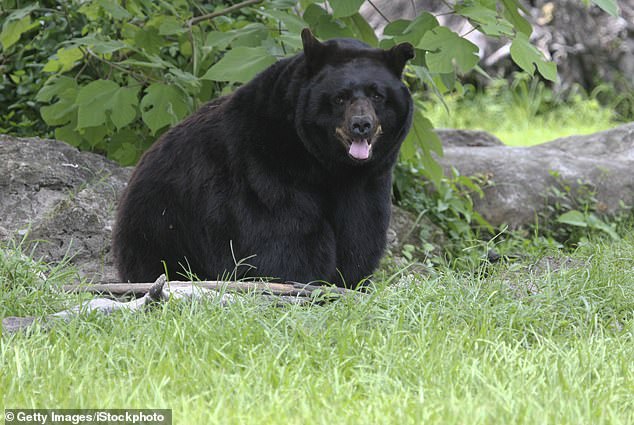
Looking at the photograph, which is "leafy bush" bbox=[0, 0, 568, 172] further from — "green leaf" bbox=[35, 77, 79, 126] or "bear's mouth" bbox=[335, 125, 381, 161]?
"bear's mouth" bbox=[335, 125, 381, 161]

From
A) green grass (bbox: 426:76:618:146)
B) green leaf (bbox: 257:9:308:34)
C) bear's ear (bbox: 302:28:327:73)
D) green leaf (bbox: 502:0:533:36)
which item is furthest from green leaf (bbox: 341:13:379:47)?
green grass (bbox: 426:76:618:146)

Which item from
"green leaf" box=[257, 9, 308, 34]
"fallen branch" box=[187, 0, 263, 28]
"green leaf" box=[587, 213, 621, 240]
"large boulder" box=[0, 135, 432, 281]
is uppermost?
"green leaf" box=[257, 9, 308, 34]

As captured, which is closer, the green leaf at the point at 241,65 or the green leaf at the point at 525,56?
the green leaf at the point at 525,56

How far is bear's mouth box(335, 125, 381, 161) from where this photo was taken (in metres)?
4.64

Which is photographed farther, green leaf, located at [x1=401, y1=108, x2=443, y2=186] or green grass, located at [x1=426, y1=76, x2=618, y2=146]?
green grass, located at [x1=426, y1=76, x2=618, y2=146]

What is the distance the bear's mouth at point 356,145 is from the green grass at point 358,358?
73cm

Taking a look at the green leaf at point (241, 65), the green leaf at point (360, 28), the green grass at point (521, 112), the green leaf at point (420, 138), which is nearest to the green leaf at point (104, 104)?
the green leaf at point (241, 65)

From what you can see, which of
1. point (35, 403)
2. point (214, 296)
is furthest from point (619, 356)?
point (35, 403)

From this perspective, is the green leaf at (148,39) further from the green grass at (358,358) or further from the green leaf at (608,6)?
the green leaf at (608,6)

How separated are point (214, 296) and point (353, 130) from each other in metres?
1.13

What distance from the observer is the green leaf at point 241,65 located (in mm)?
5207

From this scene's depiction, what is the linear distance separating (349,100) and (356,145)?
0.22m

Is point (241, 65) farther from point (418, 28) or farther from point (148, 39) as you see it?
point (148, 39)

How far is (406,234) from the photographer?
7.22 metres
